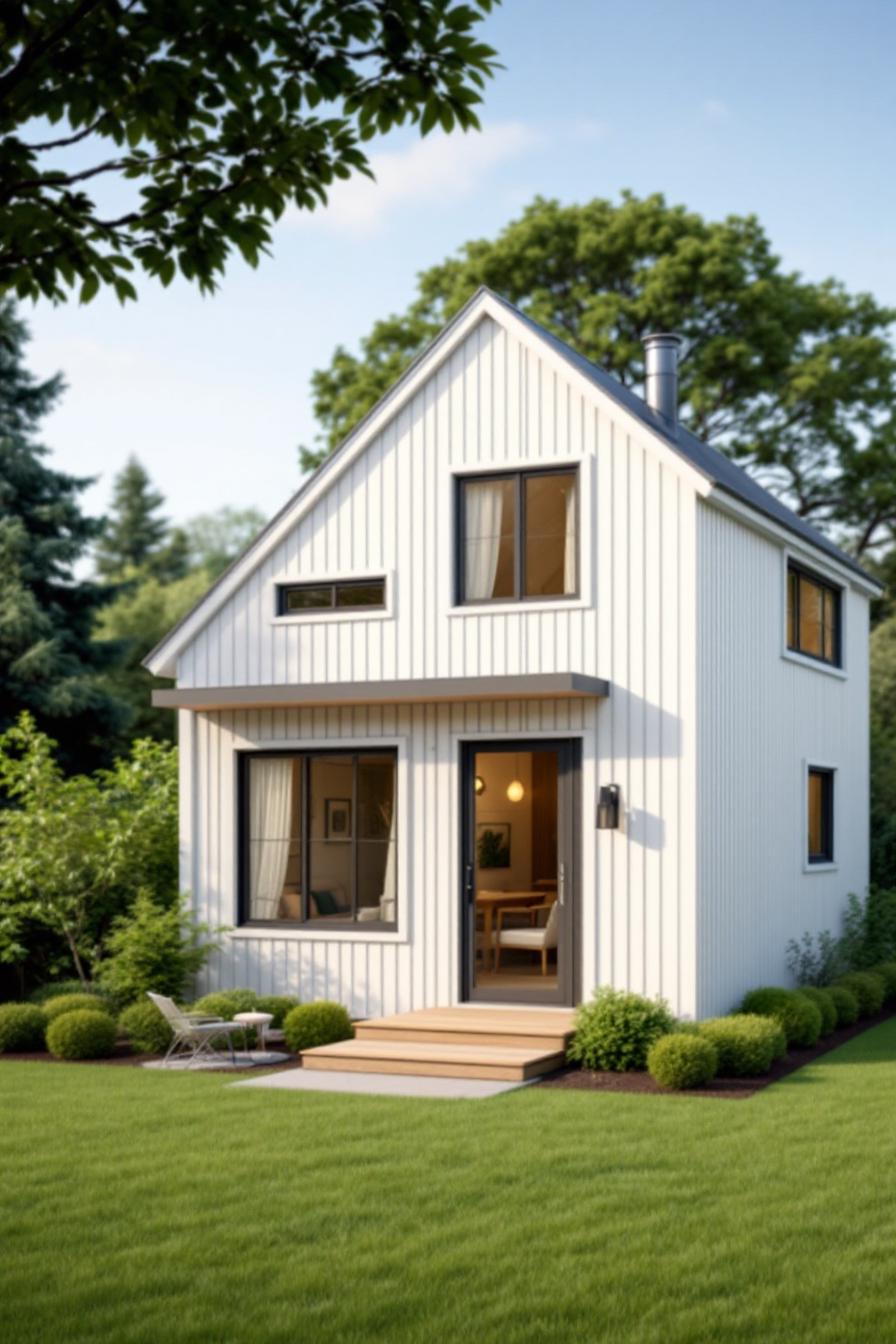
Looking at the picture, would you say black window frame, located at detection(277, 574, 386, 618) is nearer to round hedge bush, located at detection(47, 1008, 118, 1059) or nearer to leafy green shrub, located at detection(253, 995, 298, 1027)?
leafy green shrub, located at detection(253, 995, 298, 1027)

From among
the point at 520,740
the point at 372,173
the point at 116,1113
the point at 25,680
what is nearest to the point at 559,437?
the point at 520,740

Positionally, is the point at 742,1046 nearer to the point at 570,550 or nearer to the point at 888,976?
the point at 570,550

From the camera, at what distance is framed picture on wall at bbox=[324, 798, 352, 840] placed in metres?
15.6

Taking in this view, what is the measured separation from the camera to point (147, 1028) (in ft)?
47.1

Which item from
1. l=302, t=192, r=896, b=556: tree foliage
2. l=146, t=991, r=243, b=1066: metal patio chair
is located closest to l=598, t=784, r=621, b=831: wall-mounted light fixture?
l=146, t=991, r=243, b=1066: metal patio chair

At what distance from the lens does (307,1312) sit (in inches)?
253

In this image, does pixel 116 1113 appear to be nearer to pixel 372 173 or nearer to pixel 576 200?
pixel 372 173

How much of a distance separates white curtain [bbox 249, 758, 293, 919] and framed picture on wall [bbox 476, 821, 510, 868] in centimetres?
534

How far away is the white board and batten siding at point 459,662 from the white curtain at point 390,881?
0.69 ft

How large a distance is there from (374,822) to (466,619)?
2.23 metres

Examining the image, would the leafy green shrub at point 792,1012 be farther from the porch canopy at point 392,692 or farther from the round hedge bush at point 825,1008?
the porch canopy at point 392,692

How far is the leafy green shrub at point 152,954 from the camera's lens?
1527cm

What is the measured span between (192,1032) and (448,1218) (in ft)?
19.4

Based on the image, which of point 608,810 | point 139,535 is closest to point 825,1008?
point 608,810
